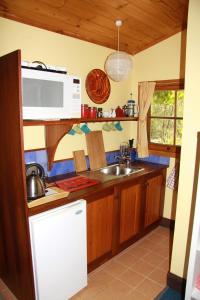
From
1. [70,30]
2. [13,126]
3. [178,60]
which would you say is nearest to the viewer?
[13,126]

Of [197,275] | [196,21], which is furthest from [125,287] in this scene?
[196,21]


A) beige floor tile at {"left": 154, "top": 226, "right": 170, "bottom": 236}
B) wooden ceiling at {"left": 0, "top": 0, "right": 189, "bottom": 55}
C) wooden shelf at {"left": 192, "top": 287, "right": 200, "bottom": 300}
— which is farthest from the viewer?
beige floor tile at {"left": 154, "top": 226, "right": 170, "bottom": 236}

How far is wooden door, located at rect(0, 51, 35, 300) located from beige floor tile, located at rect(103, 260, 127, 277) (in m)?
0.82

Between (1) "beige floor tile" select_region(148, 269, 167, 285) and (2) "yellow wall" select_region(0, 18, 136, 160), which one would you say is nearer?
(2) "yellow wall" select_region(0, 18, 136, 160)

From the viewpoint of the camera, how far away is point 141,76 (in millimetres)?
3092

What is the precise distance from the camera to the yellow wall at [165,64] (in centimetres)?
273

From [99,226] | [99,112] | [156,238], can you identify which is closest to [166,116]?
[99,112]

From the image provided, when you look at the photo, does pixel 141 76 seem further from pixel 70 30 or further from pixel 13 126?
pixel 13 126

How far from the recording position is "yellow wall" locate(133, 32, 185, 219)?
2730mm

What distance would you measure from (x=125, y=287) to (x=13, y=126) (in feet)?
5.53

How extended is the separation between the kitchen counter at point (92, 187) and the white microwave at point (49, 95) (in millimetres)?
625

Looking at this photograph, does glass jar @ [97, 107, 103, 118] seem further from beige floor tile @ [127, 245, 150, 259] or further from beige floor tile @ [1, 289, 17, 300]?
beige floor tile @ [1, 289, 17, 300]

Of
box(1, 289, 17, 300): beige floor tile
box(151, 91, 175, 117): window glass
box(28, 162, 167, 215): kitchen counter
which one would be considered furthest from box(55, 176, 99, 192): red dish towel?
box(151, 91, 175, 117): window glass

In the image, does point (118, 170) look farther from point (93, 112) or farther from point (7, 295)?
point (7, 295)
